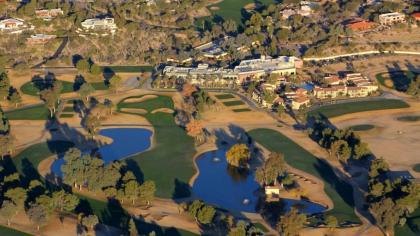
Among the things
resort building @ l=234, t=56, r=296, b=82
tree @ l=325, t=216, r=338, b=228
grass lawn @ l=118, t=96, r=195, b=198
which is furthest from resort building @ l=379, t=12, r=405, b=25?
tree @ l=325, t=216, r=338, b=228

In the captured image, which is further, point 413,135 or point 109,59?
point 109,59

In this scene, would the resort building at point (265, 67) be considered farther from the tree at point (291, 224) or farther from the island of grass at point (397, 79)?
the tree at point (291, 224)

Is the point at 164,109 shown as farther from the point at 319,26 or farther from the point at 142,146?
the point at 319,26

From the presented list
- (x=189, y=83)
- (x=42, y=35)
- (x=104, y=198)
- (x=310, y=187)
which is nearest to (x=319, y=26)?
(x=189, y=83)

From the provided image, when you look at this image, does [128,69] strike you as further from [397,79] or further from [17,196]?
[17,196]

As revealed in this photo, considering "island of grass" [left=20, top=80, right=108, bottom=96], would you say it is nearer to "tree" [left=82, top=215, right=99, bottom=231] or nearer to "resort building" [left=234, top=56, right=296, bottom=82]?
"resort building" [left=234, top=56, right=296, bottom=82]
